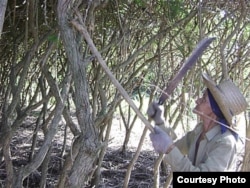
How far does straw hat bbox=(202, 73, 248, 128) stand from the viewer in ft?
7.82

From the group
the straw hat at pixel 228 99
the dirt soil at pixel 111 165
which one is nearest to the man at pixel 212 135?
the straw hat at pixel 228 99

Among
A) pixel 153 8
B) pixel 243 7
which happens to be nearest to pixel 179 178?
pixel 243 7

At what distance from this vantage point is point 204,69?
15.3 ft

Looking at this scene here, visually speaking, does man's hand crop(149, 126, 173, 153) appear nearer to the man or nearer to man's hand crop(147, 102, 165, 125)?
the man

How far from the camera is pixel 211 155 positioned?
90.4 inches

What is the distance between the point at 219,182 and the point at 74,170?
694mm

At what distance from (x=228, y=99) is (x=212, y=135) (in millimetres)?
190

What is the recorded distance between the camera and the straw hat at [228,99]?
7.82 feet

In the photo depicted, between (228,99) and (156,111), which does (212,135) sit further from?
(156,111)

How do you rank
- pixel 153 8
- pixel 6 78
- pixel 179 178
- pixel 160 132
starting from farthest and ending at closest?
pixel 6 78 < pixel 153 8 < pixel 179 178 < pixel 160 132

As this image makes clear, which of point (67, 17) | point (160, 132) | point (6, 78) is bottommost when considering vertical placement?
point (160, 132)

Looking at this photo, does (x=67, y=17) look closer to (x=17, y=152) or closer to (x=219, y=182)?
(x=219, y=182)

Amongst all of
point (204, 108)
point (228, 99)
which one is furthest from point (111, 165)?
point (228, 99)

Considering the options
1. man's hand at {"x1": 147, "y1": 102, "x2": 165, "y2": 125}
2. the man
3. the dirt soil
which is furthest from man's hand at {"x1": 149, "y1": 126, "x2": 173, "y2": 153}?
the dirt soil
